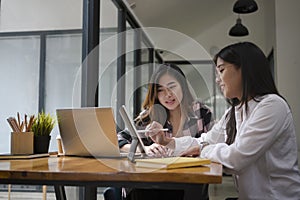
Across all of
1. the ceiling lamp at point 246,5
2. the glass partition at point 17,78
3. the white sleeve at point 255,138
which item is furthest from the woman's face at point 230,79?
the ceiling lamp at point 246,5

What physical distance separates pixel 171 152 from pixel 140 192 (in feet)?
1.01

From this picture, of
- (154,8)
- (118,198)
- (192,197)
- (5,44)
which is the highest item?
(154,8)

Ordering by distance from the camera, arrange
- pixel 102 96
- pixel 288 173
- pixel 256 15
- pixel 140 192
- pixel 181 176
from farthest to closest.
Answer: pixel 256 15 → pixel 102 96 → pixel 140 192 → pixel 288 173 → pixel 181 176

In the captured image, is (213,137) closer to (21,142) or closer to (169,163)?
(169,163)

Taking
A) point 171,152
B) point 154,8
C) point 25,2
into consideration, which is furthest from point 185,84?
point 154,8

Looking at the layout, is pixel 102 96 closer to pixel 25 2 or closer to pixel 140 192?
pixel 25 2

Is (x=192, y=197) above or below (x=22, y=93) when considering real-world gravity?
below

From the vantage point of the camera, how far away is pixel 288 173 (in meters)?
1.36

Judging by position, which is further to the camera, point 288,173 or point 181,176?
point 288,173

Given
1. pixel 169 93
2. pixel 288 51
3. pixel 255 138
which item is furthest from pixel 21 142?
pixel 288 51

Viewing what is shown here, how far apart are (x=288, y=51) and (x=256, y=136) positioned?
3304 mm

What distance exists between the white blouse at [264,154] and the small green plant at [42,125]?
2.32ft

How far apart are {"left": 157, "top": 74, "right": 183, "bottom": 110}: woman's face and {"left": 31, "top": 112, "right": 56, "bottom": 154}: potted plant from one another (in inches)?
25.0

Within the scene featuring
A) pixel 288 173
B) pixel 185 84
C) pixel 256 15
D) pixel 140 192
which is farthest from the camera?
pixel 256 15
